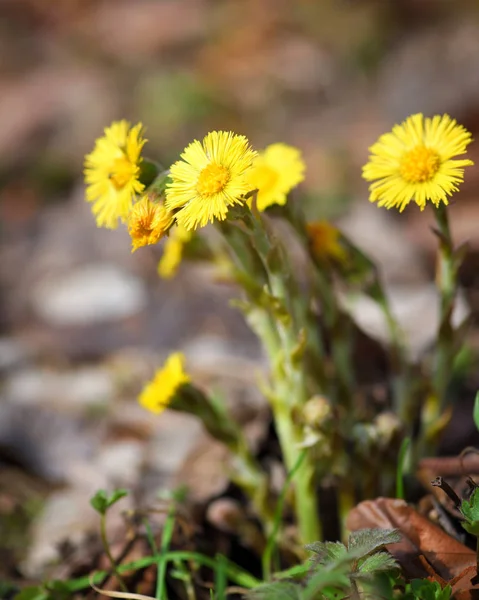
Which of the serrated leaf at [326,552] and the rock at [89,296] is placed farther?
the rock at [89,296]

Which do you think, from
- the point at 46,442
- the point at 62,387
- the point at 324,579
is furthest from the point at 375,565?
the point at 62,387

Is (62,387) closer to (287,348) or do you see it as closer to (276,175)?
(287,348)

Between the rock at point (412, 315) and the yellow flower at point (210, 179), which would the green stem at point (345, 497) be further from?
the yellow flower at point (210, 179)

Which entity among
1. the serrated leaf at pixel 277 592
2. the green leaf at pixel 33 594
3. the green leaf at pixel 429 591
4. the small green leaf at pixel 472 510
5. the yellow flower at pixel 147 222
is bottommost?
the green leaf at pixel 429 591

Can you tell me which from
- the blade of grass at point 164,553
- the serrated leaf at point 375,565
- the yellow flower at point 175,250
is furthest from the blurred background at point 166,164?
the serrated leaf at point 375,565

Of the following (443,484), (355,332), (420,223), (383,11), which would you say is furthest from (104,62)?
(443,484)

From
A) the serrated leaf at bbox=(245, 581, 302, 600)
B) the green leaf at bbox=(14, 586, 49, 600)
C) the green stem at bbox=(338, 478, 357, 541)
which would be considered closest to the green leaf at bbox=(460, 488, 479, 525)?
the serrated leaf at bbox=(245, 581, 302, 600)

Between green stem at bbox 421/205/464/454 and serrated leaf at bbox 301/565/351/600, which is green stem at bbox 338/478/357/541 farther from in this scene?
serrated leaf at bbox 301/565/351/600

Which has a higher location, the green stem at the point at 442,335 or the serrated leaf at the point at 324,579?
the green stem at the point at 442,335
